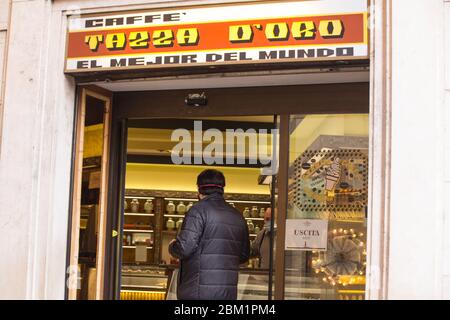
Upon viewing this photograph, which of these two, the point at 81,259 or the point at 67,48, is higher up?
the point at 67,48

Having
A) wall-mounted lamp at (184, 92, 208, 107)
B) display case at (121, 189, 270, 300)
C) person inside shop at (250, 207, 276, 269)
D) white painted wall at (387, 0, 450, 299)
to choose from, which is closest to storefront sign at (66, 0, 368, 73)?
white painted wall at (387, 0, 450, 299)

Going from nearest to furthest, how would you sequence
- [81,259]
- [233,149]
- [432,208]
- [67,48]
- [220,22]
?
[432,208]
[220,22]
[67,48]
[81,259]
[233,149]

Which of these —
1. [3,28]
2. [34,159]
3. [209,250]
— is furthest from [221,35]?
[3,28]

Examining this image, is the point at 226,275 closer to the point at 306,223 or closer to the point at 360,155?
the point at 306,223

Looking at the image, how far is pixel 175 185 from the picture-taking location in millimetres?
10141

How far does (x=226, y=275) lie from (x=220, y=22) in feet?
6.01

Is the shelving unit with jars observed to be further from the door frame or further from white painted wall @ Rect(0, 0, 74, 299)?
white painted wall @ Rect(0, 0, 74, 299)

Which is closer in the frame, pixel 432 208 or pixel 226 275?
pixel 432 208

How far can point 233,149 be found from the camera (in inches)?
293

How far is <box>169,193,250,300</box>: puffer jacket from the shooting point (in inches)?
211

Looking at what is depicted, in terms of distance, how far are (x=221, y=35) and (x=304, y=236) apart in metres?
1.70

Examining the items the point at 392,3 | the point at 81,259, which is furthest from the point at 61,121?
the point at 392,3

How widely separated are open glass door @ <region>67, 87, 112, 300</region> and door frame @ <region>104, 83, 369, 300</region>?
80mm

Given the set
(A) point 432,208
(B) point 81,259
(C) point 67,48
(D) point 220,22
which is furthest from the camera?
(B) point 81,259
